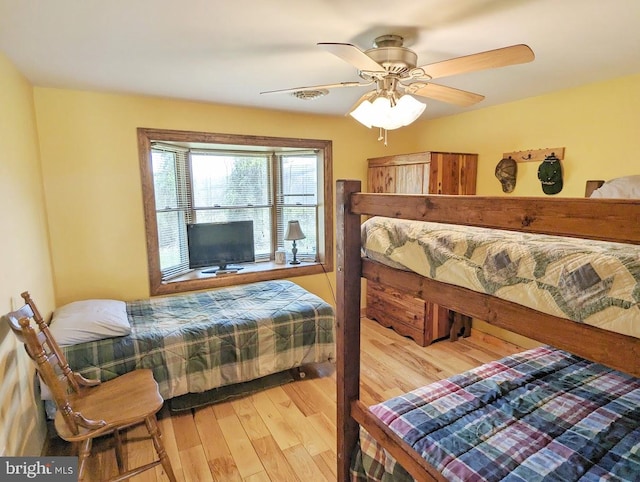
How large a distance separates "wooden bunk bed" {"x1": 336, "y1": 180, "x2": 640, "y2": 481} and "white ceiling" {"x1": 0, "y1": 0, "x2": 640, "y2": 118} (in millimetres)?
803

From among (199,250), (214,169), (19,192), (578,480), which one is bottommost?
(578,480)

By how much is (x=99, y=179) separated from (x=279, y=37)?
2.04 metres

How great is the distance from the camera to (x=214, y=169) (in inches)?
147

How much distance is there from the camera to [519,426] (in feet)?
5.10

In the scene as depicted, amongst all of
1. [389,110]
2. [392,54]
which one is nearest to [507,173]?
[389,110]

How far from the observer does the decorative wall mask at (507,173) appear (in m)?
3.25

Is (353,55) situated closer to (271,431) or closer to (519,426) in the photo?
(519,426)

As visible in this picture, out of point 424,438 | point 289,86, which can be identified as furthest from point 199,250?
point 424,438

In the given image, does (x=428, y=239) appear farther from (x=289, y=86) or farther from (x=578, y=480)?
(x=289, y=86)

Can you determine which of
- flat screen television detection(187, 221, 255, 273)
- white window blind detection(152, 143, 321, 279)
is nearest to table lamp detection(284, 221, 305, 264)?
white window blind detection(152, 143, 321, 279)

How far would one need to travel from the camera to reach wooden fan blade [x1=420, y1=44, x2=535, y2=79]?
1.40 m

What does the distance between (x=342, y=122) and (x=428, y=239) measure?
9.55ft

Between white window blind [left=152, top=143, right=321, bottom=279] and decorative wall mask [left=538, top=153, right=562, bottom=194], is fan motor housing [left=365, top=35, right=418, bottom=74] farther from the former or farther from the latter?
white window blind [left=152, top=143, right=321, bottom=279]

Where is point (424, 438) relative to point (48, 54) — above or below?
below
